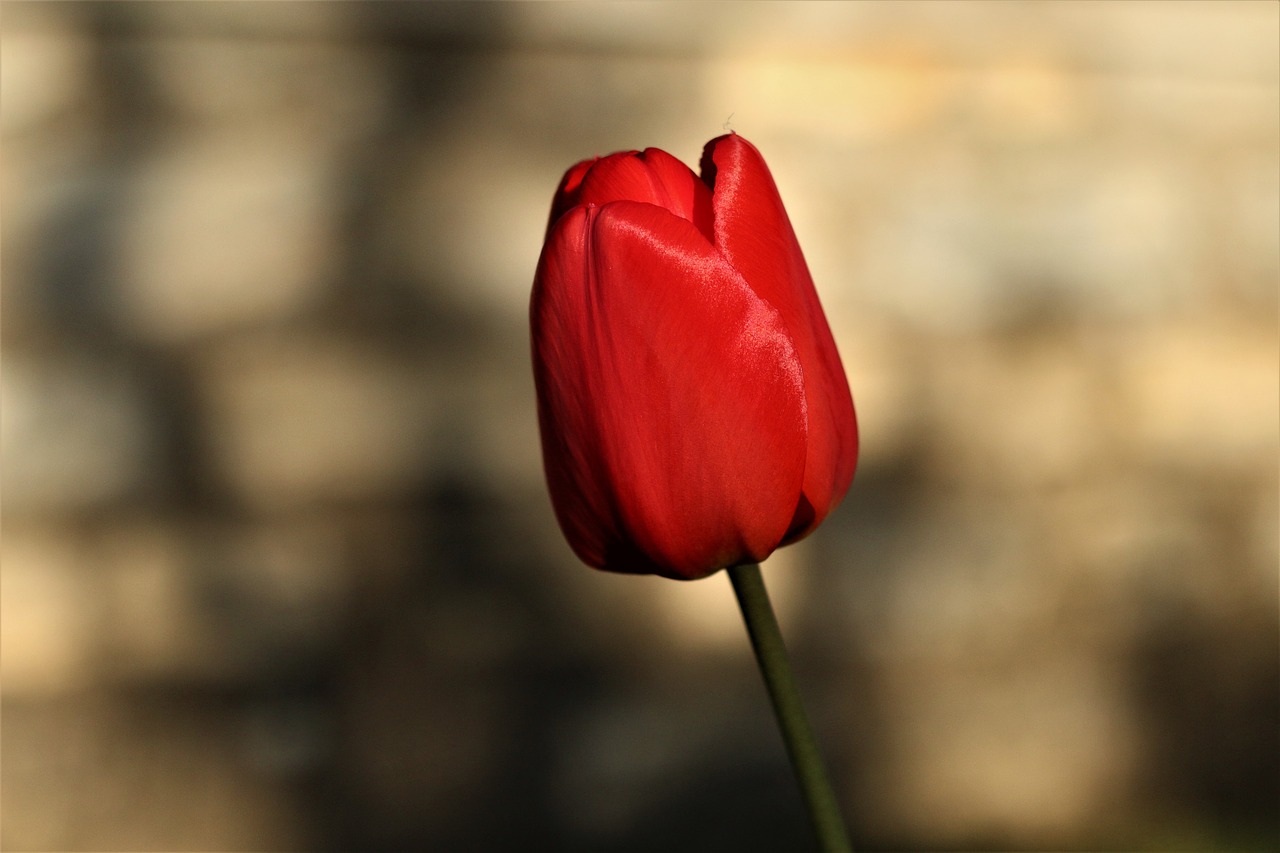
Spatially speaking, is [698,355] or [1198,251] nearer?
[698,355]

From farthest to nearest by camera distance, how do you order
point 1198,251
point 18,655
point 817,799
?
point 1198,251 → point 18,655 → point 817,799

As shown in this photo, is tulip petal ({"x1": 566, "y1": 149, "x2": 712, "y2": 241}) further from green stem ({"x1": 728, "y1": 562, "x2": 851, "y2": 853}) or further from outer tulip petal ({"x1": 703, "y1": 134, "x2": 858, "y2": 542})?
green stem ({"x1": 728, "y1": 562, "x2": 851, "y2": 853})

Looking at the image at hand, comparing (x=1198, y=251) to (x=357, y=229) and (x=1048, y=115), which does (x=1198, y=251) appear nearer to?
(x=1048, y=115)

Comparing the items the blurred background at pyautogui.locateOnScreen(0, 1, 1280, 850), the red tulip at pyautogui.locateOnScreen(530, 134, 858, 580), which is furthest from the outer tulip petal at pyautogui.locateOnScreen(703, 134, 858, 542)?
the blurred background at pyautogui.locateOnScreen(0, 1, 1280, 850)

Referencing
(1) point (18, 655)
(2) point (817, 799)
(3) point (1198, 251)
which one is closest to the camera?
(2) point (817, 799)

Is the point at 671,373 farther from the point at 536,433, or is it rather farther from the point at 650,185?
the point at 536,433

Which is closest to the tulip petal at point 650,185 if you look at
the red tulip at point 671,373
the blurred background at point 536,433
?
the red tulip at point 671,373

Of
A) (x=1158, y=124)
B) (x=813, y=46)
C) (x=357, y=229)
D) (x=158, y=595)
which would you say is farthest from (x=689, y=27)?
(x=158, y=595)
